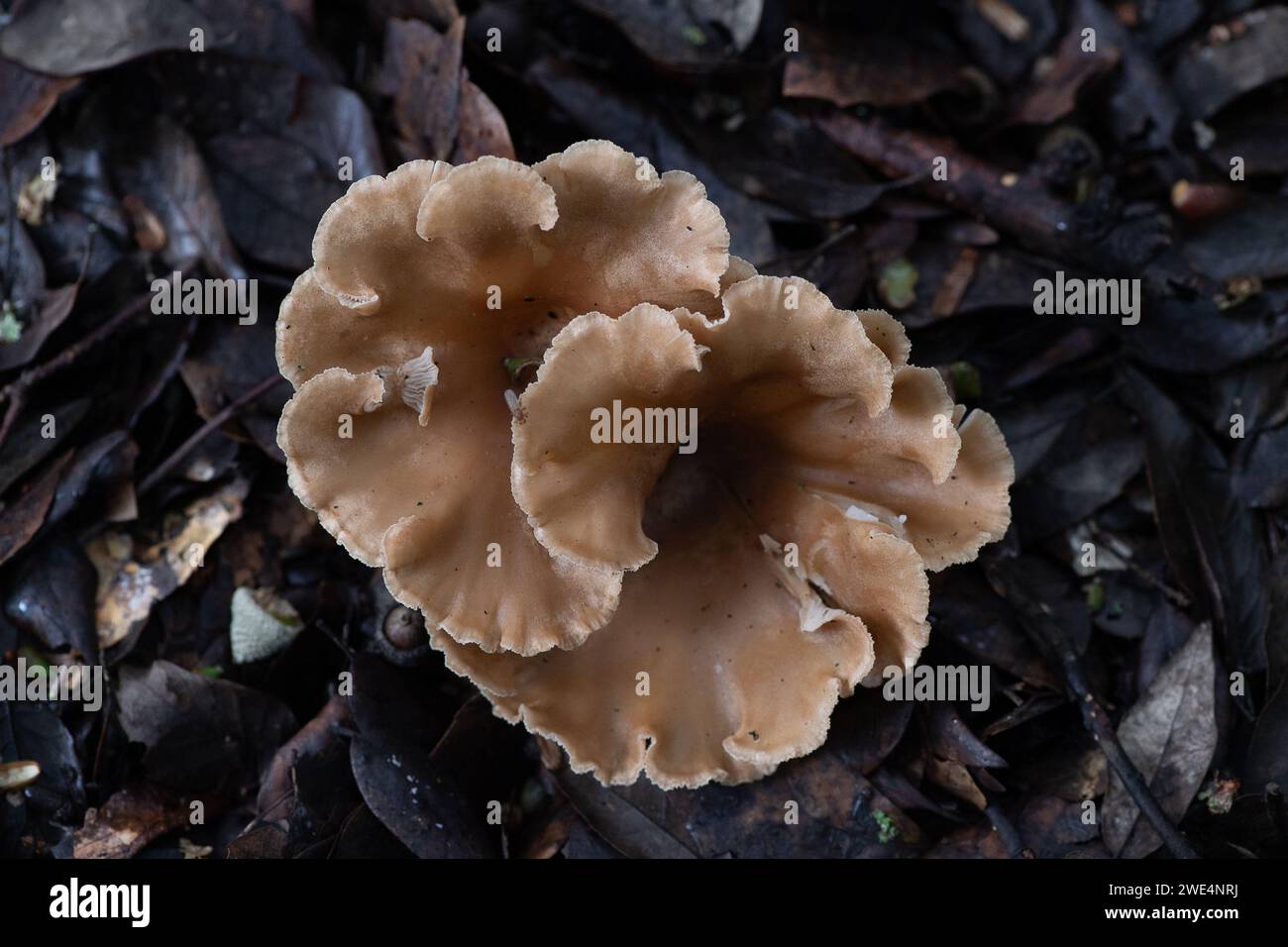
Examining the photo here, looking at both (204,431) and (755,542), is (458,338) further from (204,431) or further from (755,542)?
(204,431)

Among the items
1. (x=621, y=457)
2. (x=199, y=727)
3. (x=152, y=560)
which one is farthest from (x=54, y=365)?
(x=621, y=457)

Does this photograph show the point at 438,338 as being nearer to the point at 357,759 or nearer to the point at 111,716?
the point at 357,759

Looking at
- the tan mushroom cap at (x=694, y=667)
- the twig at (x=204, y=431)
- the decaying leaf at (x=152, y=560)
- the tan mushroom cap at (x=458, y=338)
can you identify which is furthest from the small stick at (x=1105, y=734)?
the decaying leaf at (x=152, y=560)

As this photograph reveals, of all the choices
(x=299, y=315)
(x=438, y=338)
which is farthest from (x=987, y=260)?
(x=299, y=315)

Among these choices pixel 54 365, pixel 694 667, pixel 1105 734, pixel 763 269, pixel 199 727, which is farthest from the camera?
pixel 763 269

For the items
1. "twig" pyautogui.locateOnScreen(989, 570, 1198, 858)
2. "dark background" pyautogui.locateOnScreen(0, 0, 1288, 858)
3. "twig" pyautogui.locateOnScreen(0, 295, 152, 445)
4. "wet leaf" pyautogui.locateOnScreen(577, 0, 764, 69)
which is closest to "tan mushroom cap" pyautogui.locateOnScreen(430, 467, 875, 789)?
"dark background" pyautogui.locateOnScreen(0, 0, 1288, 858)

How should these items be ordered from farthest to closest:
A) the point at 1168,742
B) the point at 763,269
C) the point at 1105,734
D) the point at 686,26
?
the point at 686,26 → the point at 763,269 → the point at 1168,742 → the point at 1105,734

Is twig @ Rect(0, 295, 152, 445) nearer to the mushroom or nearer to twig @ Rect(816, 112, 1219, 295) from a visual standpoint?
the mushroom

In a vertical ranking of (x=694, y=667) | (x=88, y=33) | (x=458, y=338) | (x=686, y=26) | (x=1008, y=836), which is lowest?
(x=1008, y=836)
